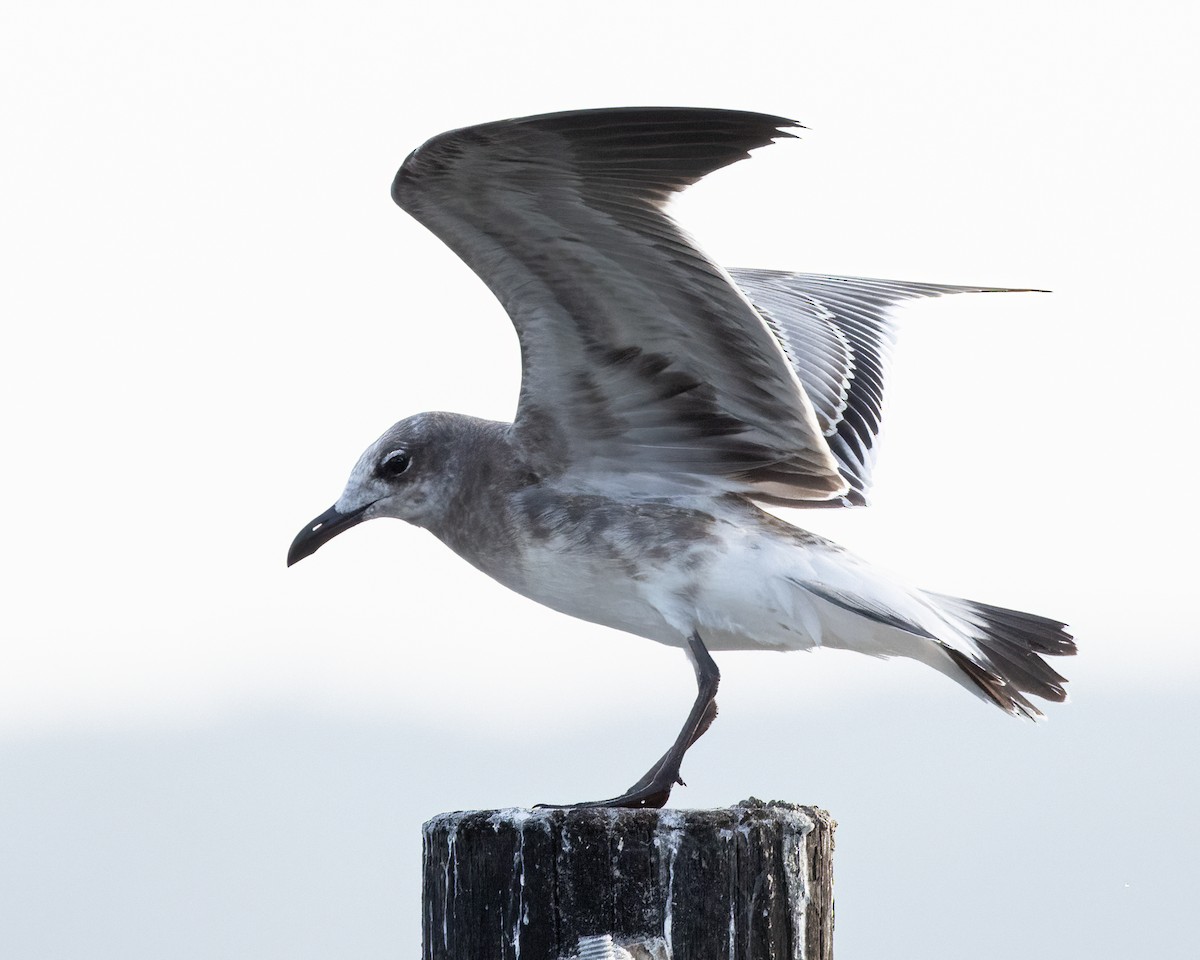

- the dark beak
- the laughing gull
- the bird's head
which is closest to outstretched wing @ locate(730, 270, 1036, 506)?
the laughing gull

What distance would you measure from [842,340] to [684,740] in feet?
7.61

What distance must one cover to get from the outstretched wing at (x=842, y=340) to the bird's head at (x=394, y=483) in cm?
127

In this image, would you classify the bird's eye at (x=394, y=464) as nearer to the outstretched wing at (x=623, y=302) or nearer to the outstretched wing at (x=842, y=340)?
the outstretched wing at (x=623, y=302)

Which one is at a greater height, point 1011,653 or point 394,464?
point 394,464

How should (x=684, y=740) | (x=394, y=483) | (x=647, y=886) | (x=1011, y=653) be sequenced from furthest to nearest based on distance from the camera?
(x=394, y=483) < (x=1011, y=653) < (x=684, y=740) < (x=647, y=886)

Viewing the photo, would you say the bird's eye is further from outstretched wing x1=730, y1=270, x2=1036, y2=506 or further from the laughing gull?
outstretched wing x1=730, y1=270, x2=1036, y2=506

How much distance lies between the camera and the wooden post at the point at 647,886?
2939mm

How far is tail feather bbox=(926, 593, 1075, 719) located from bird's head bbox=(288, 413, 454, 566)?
1.76m

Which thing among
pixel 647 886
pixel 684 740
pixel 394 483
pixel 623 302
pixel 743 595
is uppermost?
pixel 623 302

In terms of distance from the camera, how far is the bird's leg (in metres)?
4.23

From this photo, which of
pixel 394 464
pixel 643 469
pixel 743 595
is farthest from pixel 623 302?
pixel 394 464

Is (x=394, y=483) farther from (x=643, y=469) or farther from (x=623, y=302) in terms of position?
(x=623, y=302)

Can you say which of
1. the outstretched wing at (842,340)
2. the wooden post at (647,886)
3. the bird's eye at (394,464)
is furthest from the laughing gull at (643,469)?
the wooden post at (647,886)

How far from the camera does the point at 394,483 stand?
5148mm
